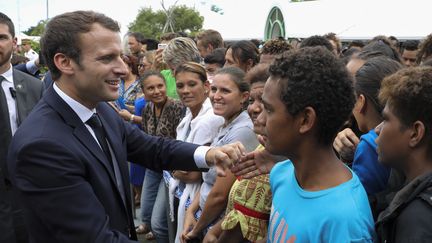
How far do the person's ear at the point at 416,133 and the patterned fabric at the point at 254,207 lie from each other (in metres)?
0.96

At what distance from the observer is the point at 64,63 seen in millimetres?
2252

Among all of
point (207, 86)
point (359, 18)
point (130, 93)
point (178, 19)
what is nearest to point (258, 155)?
point (207, 86)

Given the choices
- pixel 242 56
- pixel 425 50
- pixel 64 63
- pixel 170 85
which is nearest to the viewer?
pixel 64 63

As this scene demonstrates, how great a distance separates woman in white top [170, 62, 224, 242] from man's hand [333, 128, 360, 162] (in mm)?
1337

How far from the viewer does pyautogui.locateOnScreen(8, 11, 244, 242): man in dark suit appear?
1962 mm

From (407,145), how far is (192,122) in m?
2.37

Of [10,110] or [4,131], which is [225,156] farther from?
[10,110]

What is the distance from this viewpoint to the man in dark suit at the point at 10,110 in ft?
10.9

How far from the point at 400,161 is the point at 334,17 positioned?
14964mm

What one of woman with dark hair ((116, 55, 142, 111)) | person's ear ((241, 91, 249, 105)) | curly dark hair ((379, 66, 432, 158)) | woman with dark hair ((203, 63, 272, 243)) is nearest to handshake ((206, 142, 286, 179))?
woman with dark hair ((203, 63, 272, 243))

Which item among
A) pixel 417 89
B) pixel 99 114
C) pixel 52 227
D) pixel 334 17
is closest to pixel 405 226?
pixel 417 89

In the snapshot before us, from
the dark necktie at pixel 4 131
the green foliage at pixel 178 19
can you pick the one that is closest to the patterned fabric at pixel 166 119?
the dark necktie at pixel 4 131

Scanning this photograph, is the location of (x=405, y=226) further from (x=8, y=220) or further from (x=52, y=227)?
(x=8, y=220)

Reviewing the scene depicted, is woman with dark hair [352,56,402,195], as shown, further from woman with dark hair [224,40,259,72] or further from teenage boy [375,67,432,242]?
woman with dark hair [224,40,259,72]
